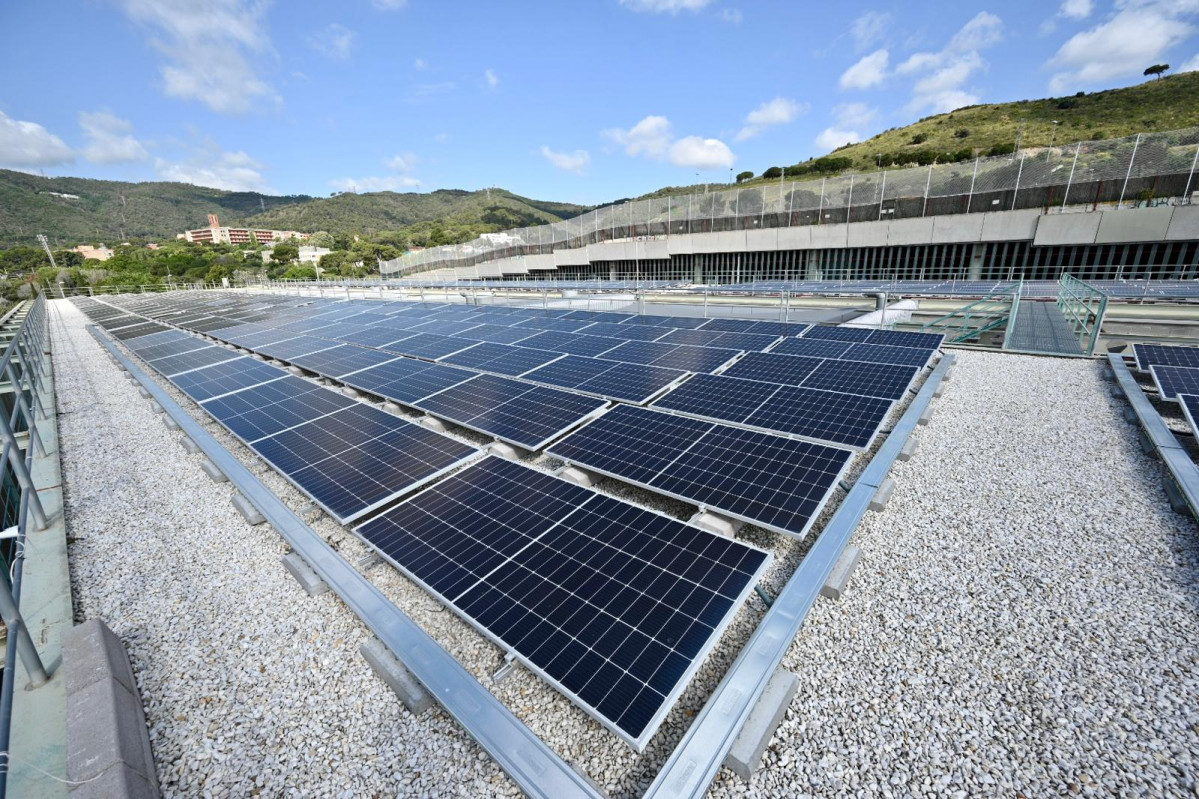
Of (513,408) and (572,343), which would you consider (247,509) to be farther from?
(572,343)

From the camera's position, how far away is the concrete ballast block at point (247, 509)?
7727 mm

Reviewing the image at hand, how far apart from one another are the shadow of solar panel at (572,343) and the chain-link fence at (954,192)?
31.5 m

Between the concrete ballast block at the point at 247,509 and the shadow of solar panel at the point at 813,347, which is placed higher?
the shadow of solar panel at the point at 813,347

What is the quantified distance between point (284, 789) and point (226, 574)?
3988 mm

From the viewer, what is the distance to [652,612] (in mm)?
4559

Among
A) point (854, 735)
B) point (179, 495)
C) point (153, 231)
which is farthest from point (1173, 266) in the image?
point (153, 231)

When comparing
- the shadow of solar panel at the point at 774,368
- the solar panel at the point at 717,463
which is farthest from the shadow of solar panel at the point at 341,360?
the shadow of solar panel at the point at 774,368

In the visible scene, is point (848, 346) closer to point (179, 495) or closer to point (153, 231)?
point (179, 495)

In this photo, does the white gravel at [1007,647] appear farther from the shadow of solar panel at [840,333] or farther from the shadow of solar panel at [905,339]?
the shadow of solar panel at [840,333]

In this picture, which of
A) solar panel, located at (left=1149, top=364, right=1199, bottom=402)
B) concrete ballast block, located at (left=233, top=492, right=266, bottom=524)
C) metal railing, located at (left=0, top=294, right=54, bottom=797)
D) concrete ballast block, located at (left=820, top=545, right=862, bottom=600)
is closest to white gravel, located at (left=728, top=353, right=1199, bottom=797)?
concrete ballast block, located at (left=820, top=545, right=862, bottom=600)

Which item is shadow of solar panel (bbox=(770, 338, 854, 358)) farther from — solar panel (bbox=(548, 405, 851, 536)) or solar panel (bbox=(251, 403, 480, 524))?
solar panel (bbox=(251, 403, 480, 524))

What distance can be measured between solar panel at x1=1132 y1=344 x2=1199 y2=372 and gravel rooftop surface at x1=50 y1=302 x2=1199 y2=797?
524cm

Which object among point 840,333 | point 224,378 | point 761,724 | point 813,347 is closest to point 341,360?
point 224,378

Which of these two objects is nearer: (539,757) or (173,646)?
(539,757)
